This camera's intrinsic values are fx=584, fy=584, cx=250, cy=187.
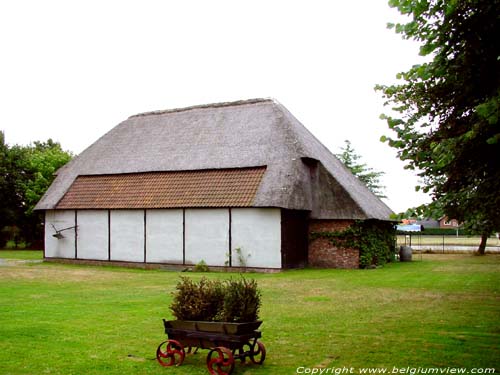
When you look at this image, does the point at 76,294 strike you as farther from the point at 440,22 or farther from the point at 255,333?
the point at 440,22

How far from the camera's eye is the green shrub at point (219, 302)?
8.97 metres

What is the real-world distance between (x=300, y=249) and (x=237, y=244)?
313 centimetres

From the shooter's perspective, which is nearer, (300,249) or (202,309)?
(202,309)

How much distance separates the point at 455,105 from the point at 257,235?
17.9 m

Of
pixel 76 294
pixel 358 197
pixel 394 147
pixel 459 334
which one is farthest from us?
pixel 358 197

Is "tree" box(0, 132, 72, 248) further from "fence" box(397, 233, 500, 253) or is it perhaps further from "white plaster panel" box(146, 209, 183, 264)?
"fence" box(397, 233, 500, 253)

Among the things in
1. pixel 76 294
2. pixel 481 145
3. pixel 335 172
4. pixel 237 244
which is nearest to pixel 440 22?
pixel 481 145

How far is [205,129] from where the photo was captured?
32.5m

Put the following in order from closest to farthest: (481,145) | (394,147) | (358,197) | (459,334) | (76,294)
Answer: (481,145)
(394,147)
(459,334)
(76,294)
(358,197)

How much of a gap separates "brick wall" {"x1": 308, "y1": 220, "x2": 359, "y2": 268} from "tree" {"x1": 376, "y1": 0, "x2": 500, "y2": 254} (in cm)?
1695

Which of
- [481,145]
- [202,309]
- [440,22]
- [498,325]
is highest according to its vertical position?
[440,22]

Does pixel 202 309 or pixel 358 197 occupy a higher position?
pixel 358 197

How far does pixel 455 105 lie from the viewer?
9.49 m
